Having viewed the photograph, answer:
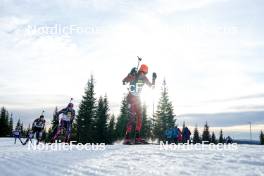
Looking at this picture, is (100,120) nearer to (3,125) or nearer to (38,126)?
(3,125)

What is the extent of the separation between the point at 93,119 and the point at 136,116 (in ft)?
141

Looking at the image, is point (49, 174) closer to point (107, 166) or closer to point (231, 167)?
point (107, 166)

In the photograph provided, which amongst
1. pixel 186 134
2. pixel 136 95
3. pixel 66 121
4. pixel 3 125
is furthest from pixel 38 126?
pixel 3 125

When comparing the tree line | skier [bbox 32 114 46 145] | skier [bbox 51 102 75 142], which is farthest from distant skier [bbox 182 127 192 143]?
the tree line

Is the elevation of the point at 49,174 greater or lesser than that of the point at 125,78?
lesser

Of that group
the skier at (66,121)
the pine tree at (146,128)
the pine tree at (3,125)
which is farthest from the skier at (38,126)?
the pine tree at (3,125)

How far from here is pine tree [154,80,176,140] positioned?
182 ft

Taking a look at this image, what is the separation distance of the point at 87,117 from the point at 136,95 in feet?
138

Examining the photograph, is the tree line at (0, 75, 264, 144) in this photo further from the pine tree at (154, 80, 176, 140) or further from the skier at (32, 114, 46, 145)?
the skier at (32, 114, 46, 145)

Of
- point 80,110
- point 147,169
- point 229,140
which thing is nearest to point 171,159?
point 147,169

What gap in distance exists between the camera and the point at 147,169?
417 centimetres

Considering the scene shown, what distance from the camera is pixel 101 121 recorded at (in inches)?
2197

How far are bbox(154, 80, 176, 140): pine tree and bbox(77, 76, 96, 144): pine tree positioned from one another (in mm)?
10797

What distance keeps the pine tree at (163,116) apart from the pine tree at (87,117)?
35.4 ft
